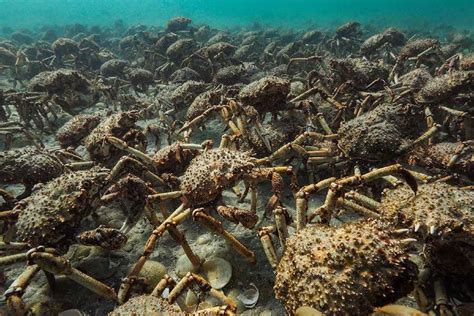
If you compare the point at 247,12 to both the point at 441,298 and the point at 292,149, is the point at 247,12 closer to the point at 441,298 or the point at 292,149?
the point at 292,149

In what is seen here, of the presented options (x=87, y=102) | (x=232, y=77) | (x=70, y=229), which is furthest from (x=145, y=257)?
(x=87, y=102)

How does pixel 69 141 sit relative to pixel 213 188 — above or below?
below

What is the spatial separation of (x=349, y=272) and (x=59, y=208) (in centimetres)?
253

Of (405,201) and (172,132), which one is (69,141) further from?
(405,201)

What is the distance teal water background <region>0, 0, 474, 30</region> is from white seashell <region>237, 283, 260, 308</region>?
29.5 m

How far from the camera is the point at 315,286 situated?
1873 mm

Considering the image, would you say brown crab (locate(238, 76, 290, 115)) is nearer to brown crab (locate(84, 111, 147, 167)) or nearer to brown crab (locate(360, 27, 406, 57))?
brown crab (locate(84, 111, 147, 167))

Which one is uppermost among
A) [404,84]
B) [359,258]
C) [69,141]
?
[404,84]

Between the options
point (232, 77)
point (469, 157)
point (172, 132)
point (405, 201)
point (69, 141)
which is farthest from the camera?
point (232, 77)

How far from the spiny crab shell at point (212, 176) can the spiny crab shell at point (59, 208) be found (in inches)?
36.7

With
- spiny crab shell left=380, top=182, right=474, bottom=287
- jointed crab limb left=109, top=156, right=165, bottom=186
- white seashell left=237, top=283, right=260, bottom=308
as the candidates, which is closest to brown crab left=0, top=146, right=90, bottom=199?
jointed crab limb left=109, top=156, right=165, bottom=186

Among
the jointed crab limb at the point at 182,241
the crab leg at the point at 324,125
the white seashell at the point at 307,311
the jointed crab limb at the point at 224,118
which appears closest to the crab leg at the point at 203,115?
the jointed crab limb at the point at 224,118

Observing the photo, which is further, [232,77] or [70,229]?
[232,77]

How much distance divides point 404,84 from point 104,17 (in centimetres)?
6521
